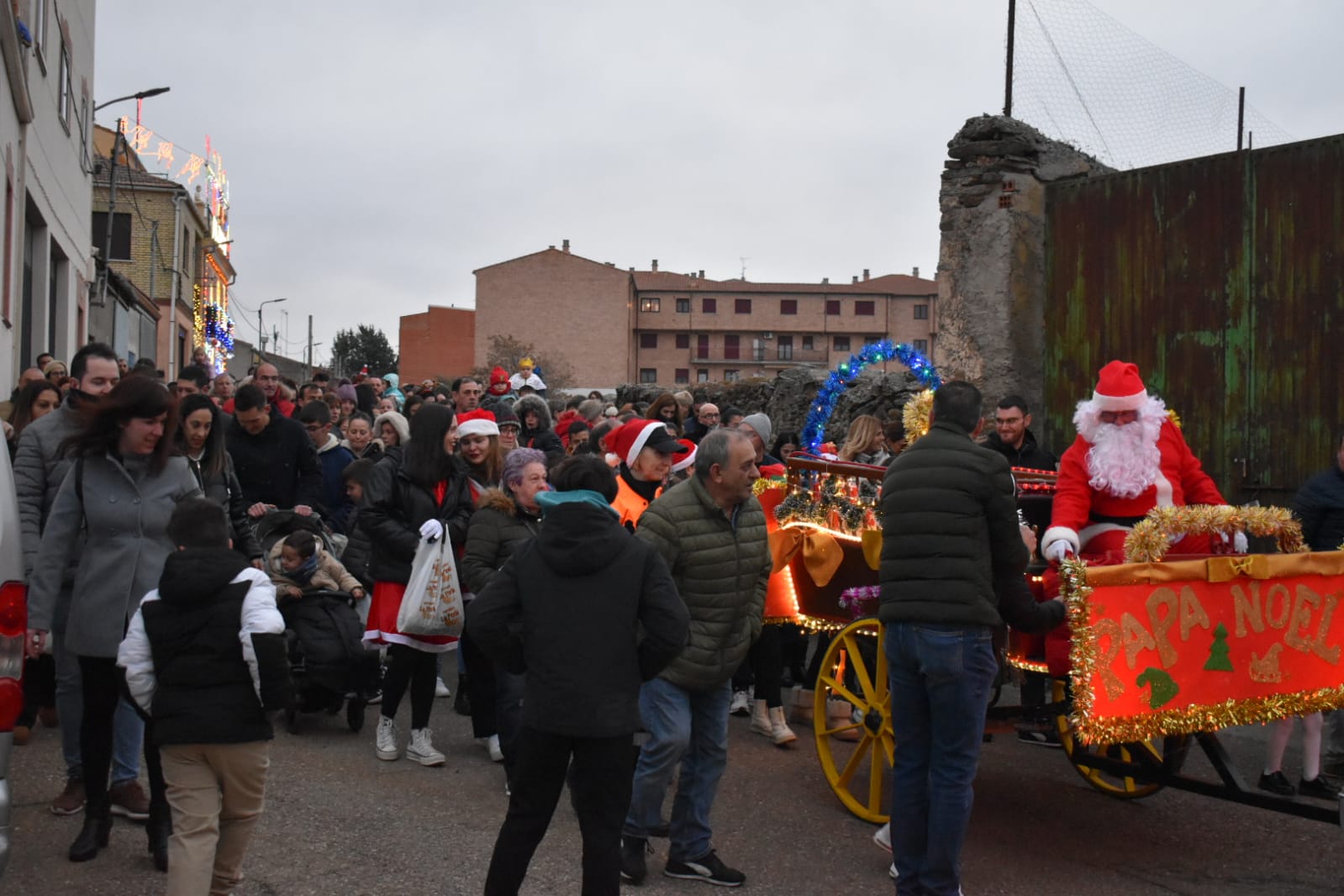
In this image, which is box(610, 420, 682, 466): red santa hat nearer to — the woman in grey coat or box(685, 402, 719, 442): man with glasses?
the woman in grey coat

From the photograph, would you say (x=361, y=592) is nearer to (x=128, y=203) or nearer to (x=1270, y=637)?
(x=1270, y=637)

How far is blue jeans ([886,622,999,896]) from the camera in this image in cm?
471

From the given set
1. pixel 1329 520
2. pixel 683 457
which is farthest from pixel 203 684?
pixel 1329 520

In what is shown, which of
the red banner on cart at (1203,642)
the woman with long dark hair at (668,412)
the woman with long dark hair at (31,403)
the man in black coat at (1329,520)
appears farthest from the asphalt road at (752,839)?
the woman with long dark hair at (668,412)

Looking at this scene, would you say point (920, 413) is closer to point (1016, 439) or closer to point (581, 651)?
point (1016, 439)

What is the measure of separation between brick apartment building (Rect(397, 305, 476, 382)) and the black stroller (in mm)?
73266

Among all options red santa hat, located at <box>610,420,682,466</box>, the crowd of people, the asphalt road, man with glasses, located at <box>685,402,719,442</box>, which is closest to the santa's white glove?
the crowd of people

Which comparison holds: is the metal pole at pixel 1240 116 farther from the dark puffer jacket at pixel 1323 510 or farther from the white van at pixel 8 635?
the white van at pixel 8 635

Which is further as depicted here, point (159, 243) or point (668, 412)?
point (159, 243)

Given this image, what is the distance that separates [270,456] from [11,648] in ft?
14.7

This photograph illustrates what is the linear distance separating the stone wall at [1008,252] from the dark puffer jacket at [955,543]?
6906 millimetres

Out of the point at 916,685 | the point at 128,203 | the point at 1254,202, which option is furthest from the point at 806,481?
the point at 128,203

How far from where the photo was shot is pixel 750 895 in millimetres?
5172

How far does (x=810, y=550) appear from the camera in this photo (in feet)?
22.0
